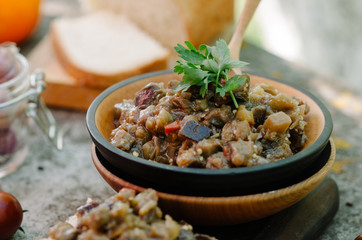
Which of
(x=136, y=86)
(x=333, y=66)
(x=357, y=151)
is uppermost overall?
(x=136, y=86)

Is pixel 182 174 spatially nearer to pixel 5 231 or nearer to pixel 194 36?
pixel 5 231

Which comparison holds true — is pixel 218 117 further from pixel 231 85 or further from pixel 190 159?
pixel 190 159

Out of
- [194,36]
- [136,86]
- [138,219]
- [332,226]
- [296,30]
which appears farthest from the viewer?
[296,30]

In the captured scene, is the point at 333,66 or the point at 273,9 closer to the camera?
the point at 333,66

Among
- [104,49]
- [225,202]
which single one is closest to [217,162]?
[225,202]

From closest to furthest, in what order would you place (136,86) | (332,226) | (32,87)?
1. (332,226)
2. (136,86)
3. (32,87)

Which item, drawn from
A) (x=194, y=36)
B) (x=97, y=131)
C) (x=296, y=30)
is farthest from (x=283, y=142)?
(x=296, y=30)

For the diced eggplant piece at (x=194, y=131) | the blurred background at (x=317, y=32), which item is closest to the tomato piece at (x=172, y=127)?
the diced eggplant piece at (x=194, y=131)
